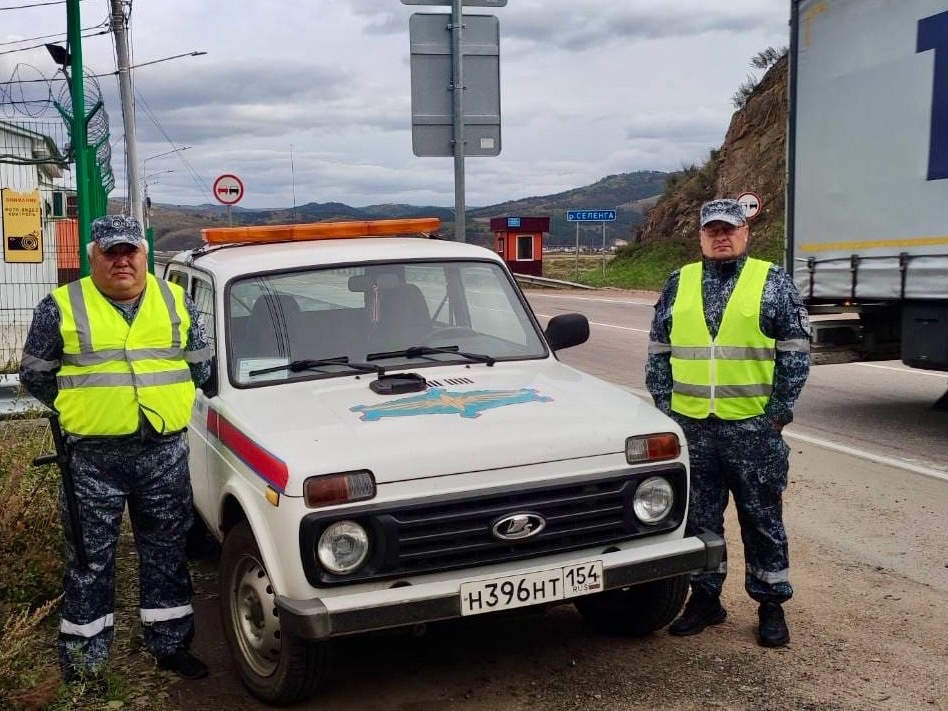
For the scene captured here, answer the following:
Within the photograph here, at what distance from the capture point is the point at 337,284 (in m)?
5.07

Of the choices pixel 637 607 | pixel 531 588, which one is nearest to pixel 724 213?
pixel 637 607

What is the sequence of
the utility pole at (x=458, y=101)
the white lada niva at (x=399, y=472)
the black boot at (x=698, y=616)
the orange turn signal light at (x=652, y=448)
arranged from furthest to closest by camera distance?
the utility pole at (x=458, y=101)
the black boot at (x=698, y=616)
the orange turn signal light at (x=652, y=448)
the white lada niva at (x=399, y=472)

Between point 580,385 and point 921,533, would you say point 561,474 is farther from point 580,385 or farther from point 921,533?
point 921,533

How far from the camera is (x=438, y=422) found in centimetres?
402

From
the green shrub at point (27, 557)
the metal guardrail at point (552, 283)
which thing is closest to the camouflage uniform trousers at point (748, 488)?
the green shrub at point (27, 557)

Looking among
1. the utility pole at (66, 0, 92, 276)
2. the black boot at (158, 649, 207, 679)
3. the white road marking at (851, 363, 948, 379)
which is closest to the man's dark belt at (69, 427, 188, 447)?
the black boot at (158, 649, 207, 679)

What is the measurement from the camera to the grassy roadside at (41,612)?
3945mm

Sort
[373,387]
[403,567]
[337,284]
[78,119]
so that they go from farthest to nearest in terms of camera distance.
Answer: [78,119] → [337,284] → [373,387] → [403,567]

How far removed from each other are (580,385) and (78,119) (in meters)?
7.25

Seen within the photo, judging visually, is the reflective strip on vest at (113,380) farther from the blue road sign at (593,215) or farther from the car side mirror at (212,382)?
the blue road sign at (593,215)

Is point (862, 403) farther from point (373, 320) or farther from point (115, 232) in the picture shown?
point (115, 232)

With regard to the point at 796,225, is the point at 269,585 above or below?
below

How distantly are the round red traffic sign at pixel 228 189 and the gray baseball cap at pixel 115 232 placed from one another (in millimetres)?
19880

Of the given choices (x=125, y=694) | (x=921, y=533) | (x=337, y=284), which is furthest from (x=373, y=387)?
(x=921, y=533)
